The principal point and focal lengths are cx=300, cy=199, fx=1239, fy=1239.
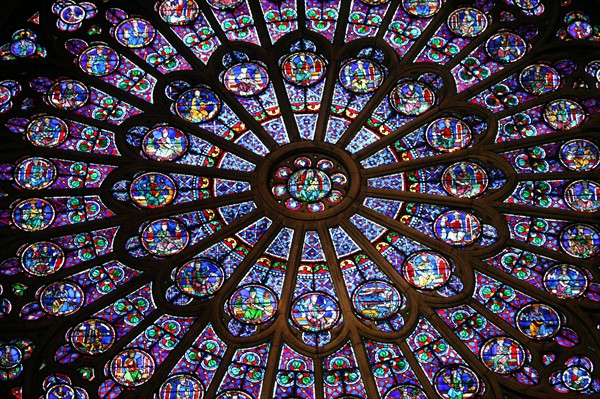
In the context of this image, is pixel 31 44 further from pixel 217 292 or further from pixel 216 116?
pixel 217 292

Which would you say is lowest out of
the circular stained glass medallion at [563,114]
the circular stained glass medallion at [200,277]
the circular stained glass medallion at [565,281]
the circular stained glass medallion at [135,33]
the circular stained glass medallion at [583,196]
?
the circular stained glass medallion at [200,277]

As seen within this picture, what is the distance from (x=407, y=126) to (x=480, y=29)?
2.20 m

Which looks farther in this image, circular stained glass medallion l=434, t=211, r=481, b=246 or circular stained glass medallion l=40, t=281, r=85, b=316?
circular stained glass medallion l=434, t=211, r=481, b=246

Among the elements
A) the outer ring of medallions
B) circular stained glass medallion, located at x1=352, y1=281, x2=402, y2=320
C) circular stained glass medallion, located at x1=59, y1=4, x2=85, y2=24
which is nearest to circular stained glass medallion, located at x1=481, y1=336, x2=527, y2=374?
circular stained glass medallion, located at x1=352, y1=281, x2=402, y2=320

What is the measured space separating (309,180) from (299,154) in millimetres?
452

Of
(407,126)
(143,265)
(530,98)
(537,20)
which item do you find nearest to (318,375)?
(143,265)

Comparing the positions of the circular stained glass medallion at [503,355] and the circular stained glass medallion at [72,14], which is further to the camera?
the circular stained glass medallion at [72,14]

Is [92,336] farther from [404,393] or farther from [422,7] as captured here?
[422,7]

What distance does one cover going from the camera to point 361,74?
19.9m

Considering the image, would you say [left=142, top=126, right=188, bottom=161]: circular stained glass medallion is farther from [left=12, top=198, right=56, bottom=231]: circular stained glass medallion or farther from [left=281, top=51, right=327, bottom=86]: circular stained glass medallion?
[left=281, top=51, right=327, bottom=86]: circular stained glass medallion

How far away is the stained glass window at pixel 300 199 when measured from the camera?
694 inches

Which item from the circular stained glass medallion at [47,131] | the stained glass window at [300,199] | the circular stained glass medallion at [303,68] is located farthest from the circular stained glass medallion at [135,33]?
the circular stained glass medallion at [303,68]

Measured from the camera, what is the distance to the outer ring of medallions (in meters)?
18.7

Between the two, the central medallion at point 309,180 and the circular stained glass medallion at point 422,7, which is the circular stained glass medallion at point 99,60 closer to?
the central medallion at point 309,180
